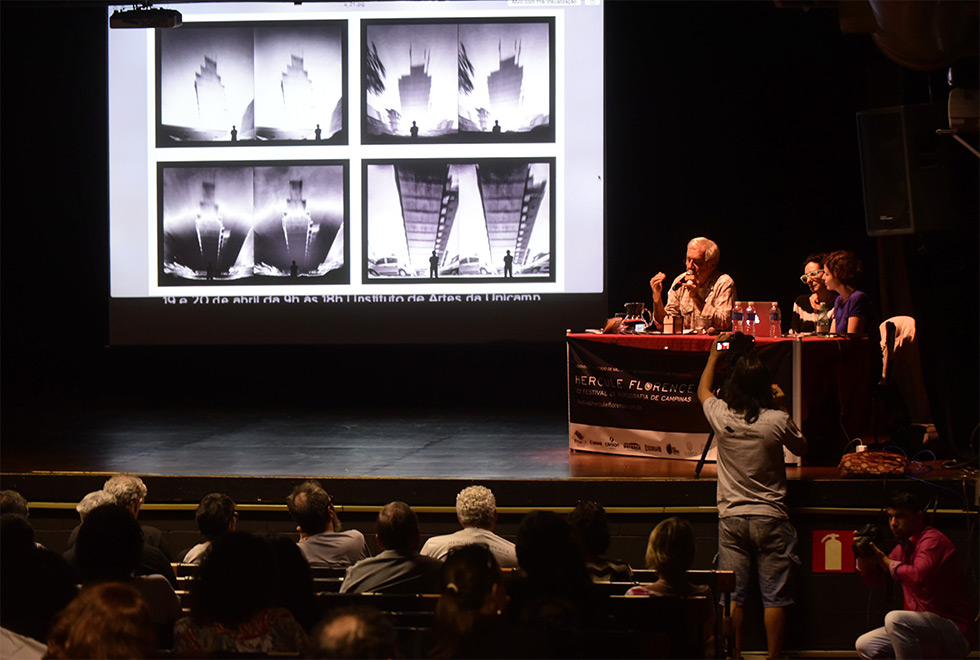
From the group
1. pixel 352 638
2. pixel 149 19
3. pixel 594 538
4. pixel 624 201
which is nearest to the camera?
pixel 352 638

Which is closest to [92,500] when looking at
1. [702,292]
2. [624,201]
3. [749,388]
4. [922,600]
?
[749,388]

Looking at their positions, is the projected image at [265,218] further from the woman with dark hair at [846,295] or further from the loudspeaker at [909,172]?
the loudspeaker at [909,172]

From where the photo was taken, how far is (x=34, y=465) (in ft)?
16.7

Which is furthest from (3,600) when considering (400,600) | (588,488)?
(588,488)

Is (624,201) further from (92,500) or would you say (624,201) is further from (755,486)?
(92,500)

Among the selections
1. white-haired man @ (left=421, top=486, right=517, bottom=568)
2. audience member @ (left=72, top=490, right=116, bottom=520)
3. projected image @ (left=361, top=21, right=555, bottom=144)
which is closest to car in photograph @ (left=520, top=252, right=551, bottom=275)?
projected image @ (left=361, top=21, right=555, bottom=144)

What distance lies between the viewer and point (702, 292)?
5660 mm

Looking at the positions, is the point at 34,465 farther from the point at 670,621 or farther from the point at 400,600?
the point at 670,621

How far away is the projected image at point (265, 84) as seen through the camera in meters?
7.21

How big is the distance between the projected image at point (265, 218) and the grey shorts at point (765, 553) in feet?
13.6

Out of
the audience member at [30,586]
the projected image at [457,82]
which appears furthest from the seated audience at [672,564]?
the projected image at [457,82]

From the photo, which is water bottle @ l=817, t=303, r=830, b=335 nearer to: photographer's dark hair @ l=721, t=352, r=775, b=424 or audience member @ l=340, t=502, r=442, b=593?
photographer's dark hair @ l=721, t=352, r=775, b=424

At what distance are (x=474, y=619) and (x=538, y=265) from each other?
5222 millimetres

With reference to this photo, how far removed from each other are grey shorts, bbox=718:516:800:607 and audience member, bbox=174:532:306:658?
2105 mm
